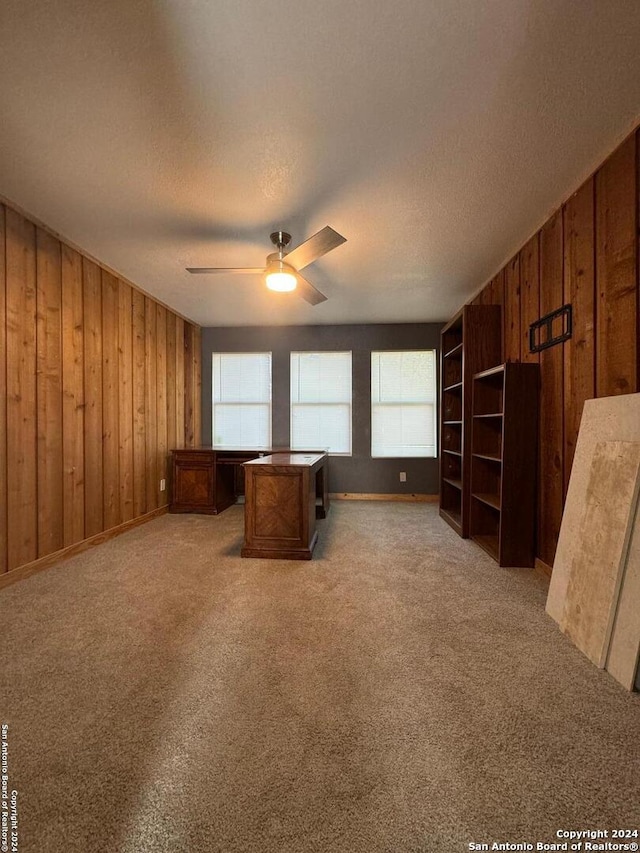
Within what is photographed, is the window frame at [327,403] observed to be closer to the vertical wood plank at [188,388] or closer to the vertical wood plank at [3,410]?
the vertical wood plank at [188,388]

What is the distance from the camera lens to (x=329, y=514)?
13.6 feet

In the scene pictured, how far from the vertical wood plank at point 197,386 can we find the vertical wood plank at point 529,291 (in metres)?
4.14

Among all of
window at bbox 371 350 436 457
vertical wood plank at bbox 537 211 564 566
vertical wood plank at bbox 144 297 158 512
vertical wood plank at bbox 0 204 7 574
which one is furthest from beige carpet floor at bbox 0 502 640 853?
window at bbox 371 350 436 457

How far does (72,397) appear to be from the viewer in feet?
9.21

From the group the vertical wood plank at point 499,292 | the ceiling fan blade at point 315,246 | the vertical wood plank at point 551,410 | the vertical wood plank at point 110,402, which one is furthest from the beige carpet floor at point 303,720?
the ceiling fan blade at point 315,246

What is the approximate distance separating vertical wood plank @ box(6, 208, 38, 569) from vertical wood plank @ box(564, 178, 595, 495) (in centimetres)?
364

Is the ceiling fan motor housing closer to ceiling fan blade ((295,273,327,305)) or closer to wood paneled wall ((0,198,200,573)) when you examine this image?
ceiling fan blade ((295,273,327,305))

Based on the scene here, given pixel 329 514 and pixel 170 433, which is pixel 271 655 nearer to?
pixel 329 514

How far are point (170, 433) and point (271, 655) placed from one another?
11.3ft

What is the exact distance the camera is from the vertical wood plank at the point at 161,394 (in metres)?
4.10

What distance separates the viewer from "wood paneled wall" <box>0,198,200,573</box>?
2299mm

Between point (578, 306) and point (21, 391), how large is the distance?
12.2 ft

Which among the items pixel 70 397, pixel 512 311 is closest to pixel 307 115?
pixel 512 311

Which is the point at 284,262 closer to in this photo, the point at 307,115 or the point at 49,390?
the point at 307,115
